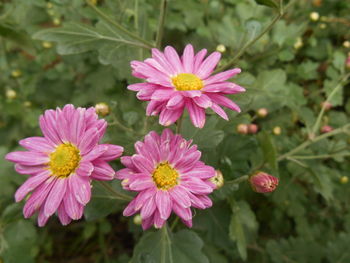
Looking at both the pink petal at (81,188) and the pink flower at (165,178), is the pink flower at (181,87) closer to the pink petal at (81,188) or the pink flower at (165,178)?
the pink flower at (165,178)

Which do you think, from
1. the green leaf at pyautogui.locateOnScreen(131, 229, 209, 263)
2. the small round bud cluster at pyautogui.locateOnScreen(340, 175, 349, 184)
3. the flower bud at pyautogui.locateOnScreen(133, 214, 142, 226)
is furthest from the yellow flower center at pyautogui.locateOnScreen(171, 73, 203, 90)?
the small round bud cluster at pyautogui.locateOnScreen(340, 175, 349, 184)

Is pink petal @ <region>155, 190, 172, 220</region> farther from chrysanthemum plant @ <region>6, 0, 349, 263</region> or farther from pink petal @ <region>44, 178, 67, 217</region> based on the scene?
pink petal @ <region>44, 178, 67, 217</region>

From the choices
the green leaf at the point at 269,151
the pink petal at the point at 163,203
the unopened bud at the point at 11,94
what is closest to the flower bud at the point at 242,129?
the green leaf at the point at 269,151

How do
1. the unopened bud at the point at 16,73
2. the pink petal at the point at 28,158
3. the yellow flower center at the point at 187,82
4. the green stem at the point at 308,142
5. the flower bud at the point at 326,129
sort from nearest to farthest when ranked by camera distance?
the pink petal at the point at 28,158 < the yellow flower center at the point at 187,82 < the green stem at the point at 308,142 < the flower bud at the point at 326,129 < the unopened bud at the point at 16,73

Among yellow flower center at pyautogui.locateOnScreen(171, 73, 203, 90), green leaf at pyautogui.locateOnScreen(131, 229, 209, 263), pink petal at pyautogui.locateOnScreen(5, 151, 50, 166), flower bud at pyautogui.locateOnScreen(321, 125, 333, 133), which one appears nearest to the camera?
pink petal at pyautogui.locateOnScreen(5, 151, 50, 166)

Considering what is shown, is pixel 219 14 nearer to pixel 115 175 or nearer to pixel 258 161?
pixel 258 161

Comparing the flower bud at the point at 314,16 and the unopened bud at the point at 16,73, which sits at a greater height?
the flower bud at the point at 314,16

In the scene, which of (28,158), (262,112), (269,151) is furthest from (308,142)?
(28,158)
